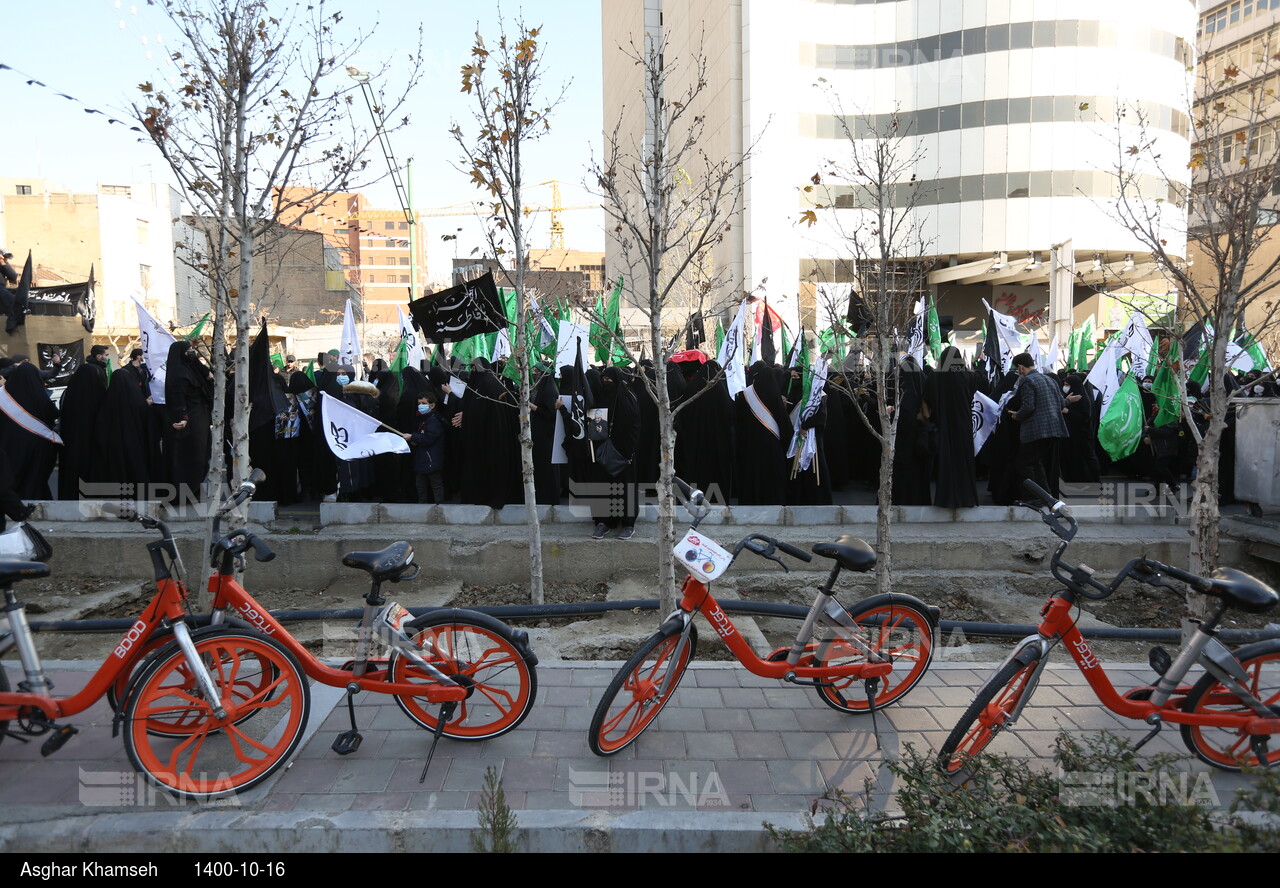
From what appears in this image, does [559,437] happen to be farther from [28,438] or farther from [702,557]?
[28,438]

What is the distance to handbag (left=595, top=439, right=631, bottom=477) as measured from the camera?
28.2 ft

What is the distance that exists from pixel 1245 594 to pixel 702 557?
2413 mm

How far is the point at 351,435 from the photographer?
8.44 metres

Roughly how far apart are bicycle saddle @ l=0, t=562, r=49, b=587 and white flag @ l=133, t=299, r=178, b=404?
19.2 feet

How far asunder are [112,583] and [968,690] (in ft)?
26.1

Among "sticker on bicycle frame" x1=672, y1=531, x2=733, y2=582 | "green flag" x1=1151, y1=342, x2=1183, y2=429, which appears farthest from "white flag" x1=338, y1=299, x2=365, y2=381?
"green flag" x1=1151, y1=342, x2=1183, y2=429

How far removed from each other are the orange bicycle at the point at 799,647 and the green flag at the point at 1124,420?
6457 mm

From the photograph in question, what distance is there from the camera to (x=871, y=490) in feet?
37.1

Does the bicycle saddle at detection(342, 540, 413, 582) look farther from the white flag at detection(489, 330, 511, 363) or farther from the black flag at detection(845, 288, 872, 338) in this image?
the white flag at detection(489, 330, 511, 363)

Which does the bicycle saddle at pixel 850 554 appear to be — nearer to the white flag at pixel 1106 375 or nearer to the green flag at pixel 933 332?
the green flag at pixel 933 332

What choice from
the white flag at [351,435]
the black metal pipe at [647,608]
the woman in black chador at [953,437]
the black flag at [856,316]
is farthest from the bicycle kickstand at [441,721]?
the woman in black chador at [953,437]

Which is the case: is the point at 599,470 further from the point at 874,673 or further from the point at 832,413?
the point at 874,673

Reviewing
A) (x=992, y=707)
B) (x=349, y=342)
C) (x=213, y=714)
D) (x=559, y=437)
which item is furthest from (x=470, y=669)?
(x=349, y=342)
